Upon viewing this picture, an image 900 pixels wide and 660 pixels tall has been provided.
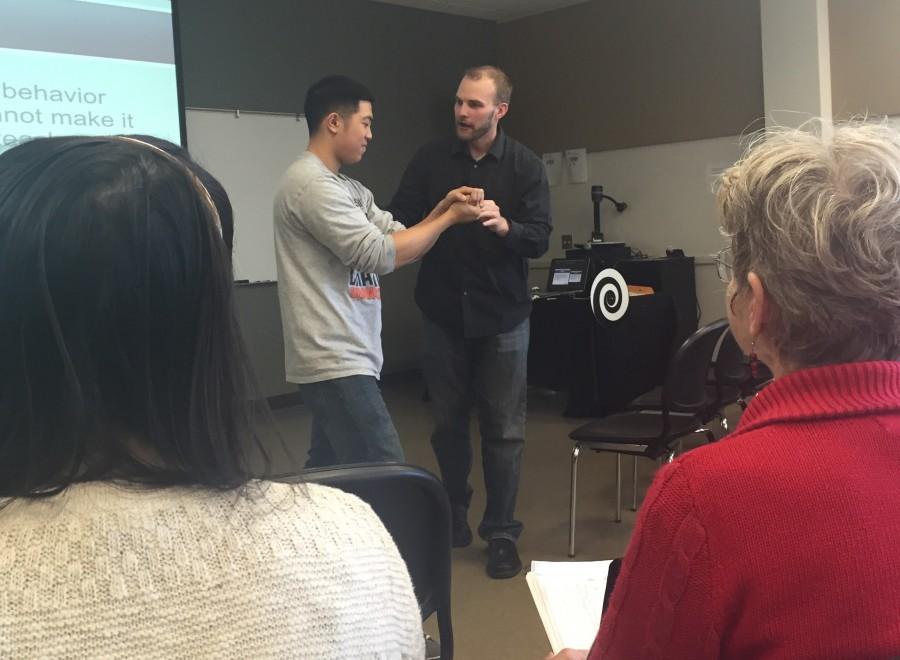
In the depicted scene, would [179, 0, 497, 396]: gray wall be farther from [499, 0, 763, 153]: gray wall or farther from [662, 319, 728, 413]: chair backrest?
[662, 319, 728, 413]: chair backrest

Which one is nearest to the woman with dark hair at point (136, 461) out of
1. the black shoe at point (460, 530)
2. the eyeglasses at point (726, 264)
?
the eyeglasses at point (726, 264)

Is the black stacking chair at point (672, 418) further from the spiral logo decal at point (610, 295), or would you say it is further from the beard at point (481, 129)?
the spiral logo decal at point (610, 295)

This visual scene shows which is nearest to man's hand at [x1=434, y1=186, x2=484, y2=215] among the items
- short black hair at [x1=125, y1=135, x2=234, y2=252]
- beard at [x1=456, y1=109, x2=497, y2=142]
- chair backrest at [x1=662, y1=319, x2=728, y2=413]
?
beard at [x1=456, y1=109, x2=497, y2=142]

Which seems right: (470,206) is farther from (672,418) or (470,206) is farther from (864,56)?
(864,56)

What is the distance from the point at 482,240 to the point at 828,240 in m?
1.95

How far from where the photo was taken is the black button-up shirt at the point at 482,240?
2.69 meters

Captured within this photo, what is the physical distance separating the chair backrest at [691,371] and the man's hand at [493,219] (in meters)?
0.65

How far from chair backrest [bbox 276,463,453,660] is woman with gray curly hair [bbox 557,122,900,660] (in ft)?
1.45

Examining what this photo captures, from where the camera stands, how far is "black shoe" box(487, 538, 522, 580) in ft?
8.79

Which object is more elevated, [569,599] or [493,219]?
[493,219]

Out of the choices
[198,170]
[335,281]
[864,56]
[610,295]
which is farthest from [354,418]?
[864,56]

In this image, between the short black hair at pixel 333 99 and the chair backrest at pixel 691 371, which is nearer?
the short black hair at pixel 333 99

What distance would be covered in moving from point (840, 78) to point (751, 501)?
17.4 ft

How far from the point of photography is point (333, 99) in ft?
7.62
